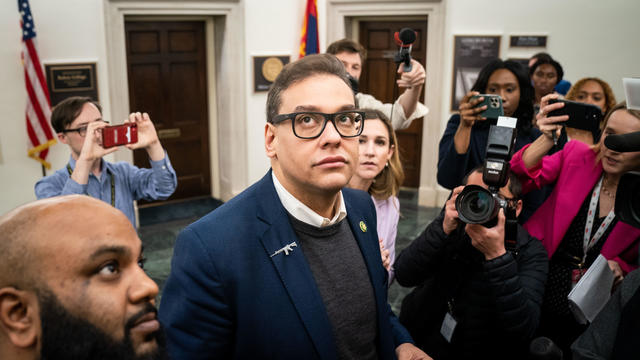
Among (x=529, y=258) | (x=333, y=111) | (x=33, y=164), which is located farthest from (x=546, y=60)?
(x=33, y=164)

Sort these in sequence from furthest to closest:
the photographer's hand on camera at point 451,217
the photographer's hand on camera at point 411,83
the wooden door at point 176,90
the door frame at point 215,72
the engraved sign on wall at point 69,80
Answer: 1. the wooden door at point 176,90
2. the door frame at point 215,72
3. the engraved sign on wall at point 69,80
4. the photographer's hand on camera at point 411,83
5. the photographer's hand on camera at point 451,217

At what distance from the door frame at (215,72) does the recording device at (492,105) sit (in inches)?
179

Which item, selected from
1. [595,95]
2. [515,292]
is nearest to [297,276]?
[515,292]

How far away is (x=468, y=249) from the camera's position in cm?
232

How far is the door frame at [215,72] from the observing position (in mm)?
6281

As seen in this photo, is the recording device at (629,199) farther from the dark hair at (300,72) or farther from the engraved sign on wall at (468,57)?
the engraved sign on wall at (468,57)

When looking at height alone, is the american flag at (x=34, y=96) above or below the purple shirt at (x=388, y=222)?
above

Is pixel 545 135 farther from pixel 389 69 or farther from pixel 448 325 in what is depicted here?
pixel 389 69

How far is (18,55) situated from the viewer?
5.64 meters

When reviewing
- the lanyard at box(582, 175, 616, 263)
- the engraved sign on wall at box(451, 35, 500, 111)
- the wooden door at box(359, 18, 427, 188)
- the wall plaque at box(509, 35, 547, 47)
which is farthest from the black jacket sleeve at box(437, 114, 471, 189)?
the wooden door at box(359, 18, 427, 188)

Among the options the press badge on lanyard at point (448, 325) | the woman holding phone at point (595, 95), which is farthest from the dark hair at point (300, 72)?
the woman holding phone at point (595, 95)

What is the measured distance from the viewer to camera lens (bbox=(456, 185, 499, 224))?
203cm

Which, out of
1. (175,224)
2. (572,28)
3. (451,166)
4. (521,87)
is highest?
(572,28)

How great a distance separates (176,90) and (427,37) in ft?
11.5
